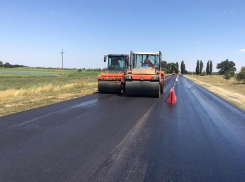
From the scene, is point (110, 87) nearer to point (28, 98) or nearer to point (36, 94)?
point (28, 98)

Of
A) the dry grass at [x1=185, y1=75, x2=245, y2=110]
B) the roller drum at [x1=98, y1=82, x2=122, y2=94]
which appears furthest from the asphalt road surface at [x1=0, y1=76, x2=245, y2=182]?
the roller drum at [x1=98, y1=82, x2=122, y2=94]

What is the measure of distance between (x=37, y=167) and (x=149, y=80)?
34.2ft

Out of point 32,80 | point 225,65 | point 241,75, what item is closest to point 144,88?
point 32,80

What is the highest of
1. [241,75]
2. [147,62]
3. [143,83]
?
[147,62]

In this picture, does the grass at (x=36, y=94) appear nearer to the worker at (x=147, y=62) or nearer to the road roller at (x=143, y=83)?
the road roller at (x=143, y=83)

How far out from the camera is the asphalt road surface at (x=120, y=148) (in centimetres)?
375

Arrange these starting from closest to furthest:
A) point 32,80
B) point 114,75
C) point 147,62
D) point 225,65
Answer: point 114,75 < point 147,62 < point 32,80 < point 225,65

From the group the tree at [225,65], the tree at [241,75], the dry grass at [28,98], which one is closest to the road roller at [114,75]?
the dry grass at [28,98]

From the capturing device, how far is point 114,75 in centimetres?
1536

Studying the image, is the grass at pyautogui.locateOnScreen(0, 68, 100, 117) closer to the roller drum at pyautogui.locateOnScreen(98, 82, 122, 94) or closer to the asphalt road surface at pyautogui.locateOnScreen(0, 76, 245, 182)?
the roller drum at pyautogui.locateOnScreen(98, 82, 122, 94)

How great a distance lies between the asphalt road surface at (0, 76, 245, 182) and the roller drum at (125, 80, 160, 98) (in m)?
5.63

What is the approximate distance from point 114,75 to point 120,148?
10746 millimetres

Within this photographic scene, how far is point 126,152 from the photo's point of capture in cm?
468

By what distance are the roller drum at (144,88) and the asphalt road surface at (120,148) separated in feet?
18.5
